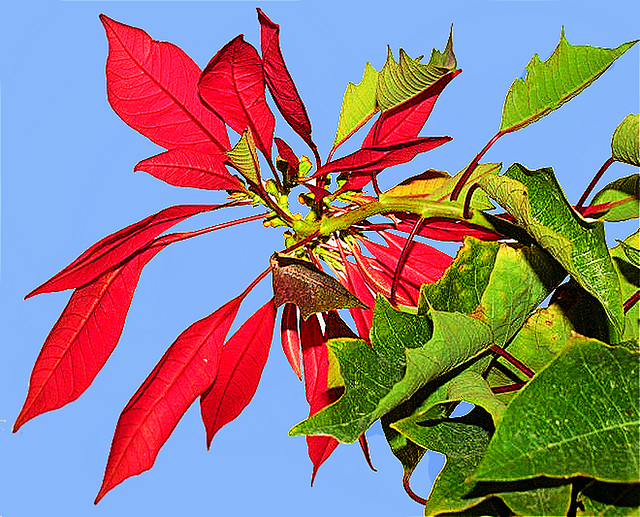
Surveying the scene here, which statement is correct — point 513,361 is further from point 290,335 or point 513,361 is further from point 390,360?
point 290,335

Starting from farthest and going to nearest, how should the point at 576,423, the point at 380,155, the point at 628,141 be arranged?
1. the point at 380,155
2. the point at 628,141
3. the point at 576,423

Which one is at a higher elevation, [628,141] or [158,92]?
[158,92]

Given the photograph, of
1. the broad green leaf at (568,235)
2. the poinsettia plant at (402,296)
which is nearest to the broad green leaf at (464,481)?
the poinsettia plant at (402,296)

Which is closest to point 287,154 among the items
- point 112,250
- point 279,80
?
point 279,80

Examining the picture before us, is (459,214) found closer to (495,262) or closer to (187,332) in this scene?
(495,262)

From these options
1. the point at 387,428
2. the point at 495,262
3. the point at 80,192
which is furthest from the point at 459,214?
the point at 80,192

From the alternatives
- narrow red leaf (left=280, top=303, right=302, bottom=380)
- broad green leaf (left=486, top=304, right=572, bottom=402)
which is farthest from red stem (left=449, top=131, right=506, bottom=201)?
narrow red leaf (left=280, top=303, right=302, bottom=380)

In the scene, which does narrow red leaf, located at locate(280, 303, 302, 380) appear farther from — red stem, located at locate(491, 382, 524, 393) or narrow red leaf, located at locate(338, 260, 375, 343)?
red stem, located at locate(491, 382, 524, 393)
